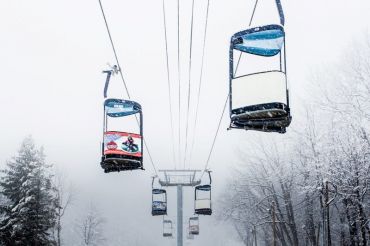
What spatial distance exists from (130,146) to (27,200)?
26740 mm

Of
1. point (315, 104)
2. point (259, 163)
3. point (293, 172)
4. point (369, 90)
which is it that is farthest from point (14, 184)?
point (369, 90)

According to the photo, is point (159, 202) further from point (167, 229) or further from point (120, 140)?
point (120, 140)

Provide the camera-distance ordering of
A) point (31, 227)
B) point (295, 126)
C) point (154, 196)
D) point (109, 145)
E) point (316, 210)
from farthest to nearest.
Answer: point (316, 210), point (31, 227), point (295, 126), point (154, 196), point (109, 145)

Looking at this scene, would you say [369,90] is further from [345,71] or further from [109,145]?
[109,145]

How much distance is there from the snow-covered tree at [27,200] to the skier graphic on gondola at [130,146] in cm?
2513

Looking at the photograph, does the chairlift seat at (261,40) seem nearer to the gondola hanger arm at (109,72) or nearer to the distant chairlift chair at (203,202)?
the gondola hanger arm at (109,72)

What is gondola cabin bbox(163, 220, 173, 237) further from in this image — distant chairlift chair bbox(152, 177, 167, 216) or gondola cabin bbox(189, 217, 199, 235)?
distant chairlift chair bbox(152, 177, 167, 216)

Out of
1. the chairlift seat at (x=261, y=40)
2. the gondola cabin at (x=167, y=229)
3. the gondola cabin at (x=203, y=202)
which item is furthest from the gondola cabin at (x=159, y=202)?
the chairlift seat at (x=261, y=40)

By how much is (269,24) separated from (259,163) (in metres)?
28.4

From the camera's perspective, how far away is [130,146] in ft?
37.7

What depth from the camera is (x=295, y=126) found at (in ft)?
95.8

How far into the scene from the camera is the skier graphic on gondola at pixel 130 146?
11.4 metres

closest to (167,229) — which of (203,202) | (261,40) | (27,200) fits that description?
(203,202)

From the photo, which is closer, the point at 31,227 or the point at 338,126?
the point at 338,126
